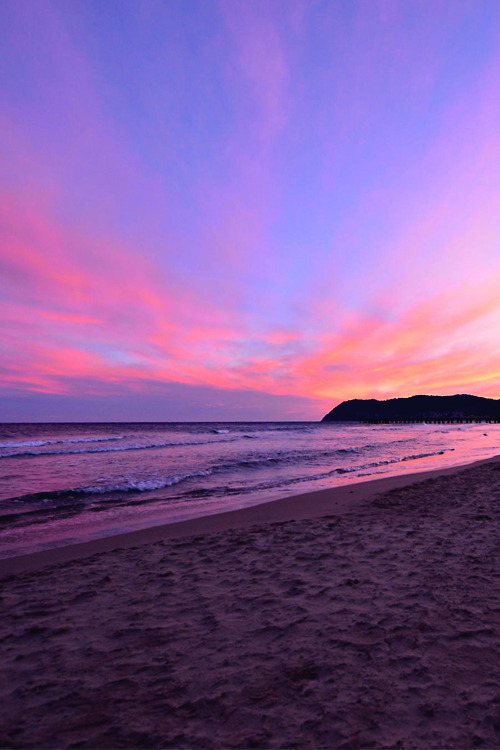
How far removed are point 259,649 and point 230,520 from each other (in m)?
6.32

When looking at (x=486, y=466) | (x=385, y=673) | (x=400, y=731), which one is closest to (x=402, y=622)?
(x=385, y=673)

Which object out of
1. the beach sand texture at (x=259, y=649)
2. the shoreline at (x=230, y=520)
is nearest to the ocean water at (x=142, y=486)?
the shoreline at (x=230, y=520)

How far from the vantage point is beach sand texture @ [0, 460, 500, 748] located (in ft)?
9.88

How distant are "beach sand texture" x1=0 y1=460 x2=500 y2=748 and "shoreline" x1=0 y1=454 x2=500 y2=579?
29.4 inches

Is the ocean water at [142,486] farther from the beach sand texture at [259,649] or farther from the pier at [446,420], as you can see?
the pier at [446,420]

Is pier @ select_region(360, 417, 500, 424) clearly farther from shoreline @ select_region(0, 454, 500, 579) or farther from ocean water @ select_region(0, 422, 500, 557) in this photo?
shoreline @ select_region(0, 454, 500, 579)

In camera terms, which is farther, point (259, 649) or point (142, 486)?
point (142, 486)

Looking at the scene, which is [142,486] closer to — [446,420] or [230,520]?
[230,520]

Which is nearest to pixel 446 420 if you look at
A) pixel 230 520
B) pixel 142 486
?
pixel 142 486

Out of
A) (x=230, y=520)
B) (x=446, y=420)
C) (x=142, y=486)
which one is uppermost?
(x=446, y=420)

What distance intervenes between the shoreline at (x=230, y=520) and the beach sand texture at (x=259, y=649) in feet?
2.45

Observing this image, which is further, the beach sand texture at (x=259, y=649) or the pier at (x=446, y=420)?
the pier at (x=446, y=420)

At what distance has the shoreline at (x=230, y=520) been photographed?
7.52 m

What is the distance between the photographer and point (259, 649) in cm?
402
